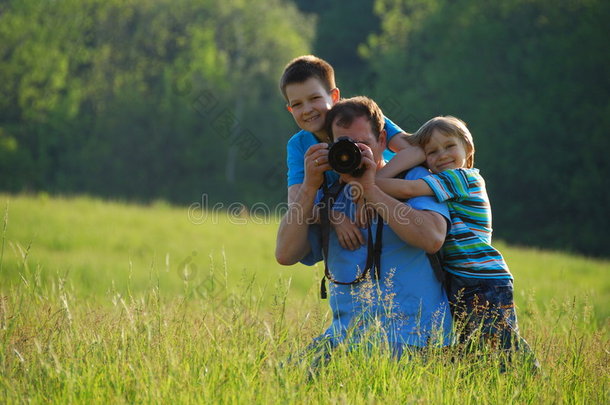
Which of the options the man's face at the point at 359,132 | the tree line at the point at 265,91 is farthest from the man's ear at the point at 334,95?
the tree line at the point at 265,91

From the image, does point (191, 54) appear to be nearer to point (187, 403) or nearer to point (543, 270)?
point (543, 270)

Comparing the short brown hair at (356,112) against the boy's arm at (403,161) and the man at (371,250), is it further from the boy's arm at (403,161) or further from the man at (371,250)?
the boy's arm at (403,161)

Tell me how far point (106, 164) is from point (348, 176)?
37264 millimetres

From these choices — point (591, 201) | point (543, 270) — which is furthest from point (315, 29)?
point (543, 270)

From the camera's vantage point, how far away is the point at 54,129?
3719 cm

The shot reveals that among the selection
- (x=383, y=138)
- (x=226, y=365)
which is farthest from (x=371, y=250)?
(x=226, y=365)

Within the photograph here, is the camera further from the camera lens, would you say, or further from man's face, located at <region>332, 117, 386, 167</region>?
man's face, located at <region>332, 117, 386, 167</region>

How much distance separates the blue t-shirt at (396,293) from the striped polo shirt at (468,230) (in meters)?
0.13

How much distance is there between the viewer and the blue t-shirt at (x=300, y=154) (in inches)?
148

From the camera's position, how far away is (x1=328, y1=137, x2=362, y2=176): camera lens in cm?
324

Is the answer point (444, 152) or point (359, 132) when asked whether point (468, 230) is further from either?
point (359, 132)

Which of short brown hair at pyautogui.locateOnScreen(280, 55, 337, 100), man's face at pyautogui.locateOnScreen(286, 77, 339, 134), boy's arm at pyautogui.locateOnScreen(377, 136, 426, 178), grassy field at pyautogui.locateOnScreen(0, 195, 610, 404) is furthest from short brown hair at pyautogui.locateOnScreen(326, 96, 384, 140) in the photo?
grassy field at pyautogui.locateOnScreen(0, 195, 610, 404)

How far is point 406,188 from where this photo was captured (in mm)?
3326

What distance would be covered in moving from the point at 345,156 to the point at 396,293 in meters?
0.71
